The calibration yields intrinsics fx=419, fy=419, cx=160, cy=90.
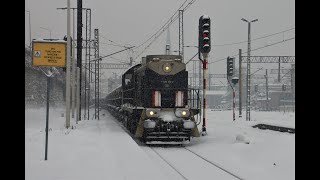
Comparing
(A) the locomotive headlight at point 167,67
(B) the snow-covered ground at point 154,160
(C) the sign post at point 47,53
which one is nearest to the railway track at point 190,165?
(B) the snow-covered ground at point 154,160

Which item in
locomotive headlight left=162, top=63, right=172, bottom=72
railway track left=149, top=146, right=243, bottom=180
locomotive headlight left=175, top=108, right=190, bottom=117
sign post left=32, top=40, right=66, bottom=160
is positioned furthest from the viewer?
locomotive headlight left=162, top=63, right=172, bottom=72

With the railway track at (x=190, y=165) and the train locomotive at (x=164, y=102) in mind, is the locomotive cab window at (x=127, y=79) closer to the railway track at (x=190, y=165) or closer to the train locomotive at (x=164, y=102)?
the train locomotive at (x=164, y=102)

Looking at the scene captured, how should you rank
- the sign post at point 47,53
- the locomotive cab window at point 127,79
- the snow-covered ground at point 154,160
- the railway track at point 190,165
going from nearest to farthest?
1. the snow-covered ground at point 154,160
2. the railway track at point 190,165
3. the sign post at point 47,53
4. the locomotive cab window at point 127,79

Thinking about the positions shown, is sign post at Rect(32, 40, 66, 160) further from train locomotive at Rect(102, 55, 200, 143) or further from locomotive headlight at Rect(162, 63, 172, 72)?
locomotive headlight at Rect(162, 63, 172, 72)

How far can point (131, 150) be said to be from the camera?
44.4 feet

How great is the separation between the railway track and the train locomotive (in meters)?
0.99

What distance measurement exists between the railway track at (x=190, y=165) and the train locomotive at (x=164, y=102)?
0.99 m

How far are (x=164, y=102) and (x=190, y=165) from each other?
6.06 meters

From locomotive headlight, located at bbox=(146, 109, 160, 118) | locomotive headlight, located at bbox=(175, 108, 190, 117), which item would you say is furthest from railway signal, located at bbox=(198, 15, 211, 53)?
locomotive headlight, located at bbox=(146, 109, 160, 118)

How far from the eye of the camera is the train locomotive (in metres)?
16.7

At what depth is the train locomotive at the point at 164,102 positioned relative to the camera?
54.7ft
